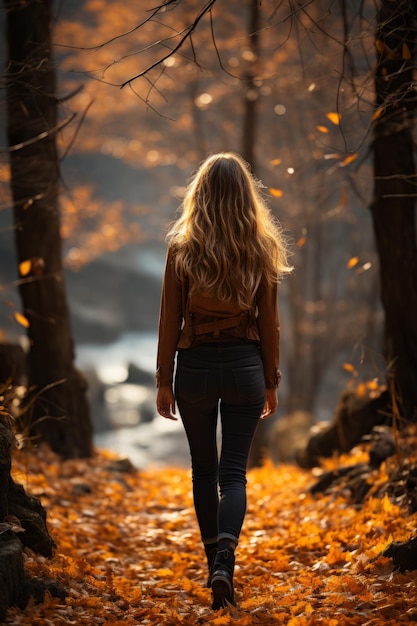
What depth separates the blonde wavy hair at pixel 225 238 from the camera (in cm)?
330

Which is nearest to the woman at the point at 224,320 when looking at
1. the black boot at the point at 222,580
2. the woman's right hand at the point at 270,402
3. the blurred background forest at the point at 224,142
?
the black boot at the point at 222,580

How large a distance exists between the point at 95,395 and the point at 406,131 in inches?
642

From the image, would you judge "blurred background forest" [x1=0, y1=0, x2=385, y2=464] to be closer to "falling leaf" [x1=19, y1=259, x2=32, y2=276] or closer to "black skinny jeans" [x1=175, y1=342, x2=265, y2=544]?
"falling leaf" [x1=19, y1=259, x2=32, y2=276]

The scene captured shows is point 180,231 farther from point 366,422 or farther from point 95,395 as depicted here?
point 95,395

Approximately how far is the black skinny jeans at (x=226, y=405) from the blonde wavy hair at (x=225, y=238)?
0.28m

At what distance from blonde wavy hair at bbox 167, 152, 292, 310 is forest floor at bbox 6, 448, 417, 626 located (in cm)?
147

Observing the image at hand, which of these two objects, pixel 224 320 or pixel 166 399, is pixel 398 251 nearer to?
pixel 224 320

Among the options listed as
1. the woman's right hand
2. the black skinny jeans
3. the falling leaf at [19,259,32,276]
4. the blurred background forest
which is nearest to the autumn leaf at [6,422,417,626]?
the black skinny jeans

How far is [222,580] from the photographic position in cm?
321

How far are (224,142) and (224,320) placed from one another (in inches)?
463

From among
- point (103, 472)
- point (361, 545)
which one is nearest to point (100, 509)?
point (103, 472)

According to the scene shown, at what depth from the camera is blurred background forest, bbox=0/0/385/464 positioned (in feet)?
33.5

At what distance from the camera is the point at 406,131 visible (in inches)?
232

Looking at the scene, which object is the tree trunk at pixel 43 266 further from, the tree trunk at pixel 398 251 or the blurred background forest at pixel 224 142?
the tree trunk at pixel 398 251
